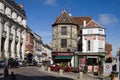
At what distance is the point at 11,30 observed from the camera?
Answer: 60344 mm

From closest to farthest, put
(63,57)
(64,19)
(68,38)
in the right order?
(63,57) → (68,38) → (64,19)

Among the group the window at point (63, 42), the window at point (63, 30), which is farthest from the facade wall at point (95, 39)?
the window at point (63, 30)

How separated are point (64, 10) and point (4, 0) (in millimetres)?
13407

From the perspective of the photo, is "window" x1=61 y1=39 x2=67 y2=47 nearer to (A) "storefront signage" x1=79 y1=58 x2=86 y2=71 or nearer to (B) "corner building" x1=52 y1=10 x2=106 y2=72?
(B) "corner building" x1=52 y1=10 x2=106 y2=72

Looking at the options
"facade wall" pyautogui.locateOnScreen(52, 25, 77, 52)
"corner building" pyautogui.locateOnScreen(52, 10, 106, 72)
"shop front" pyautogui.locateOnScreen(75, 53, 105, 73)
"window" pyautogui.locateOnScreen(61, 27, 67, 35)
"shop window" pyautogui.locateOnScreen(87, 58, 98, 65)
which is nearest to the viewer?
"shop front" pyautogui.locateOnScreen(75, 53, 105, 73)

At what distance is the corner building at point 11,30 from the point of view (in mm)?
55188

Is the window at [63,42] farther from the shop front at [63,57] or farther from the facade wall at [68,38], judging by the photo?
the shop front at [63,57]

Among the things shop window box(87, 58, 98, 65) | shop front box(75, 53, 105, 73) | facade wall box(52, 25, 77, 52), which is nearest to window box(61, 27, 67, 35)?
facade wall box(52, 25, 77, 52)

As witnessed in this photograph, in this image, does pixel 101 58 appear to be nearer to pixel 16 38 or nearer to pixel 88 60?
pixel 88 60

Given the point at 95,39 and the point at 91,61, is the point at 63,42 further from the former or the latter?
the point at 91,61

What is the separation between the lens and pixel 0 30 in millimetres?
53719

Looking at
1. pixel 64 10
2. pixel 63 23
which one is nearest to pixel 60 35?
pixel 63 23

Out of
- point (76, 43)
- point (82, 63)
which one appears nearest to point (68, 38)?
point (76, 43)

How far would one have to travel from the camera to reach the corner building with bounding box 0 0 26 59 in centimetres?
5519
